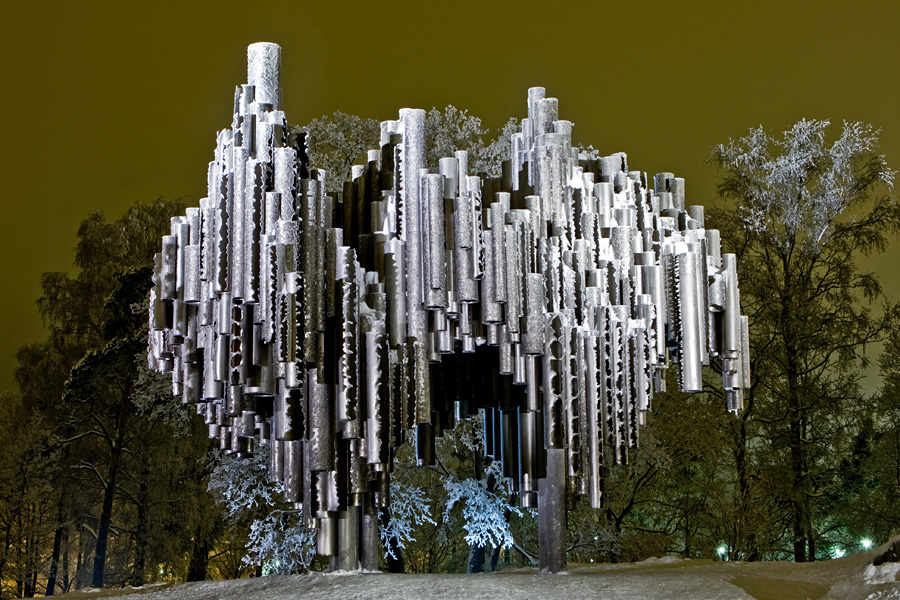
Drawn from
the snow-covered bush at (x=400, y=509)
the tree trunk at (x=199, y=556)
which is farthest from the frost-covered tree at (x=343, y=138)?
the tree trunk at (x=199, y=556)

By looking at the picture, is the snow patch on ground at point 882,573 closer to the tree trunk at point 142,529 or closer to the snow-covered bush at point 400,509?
the snow-covered bush at point 400,509

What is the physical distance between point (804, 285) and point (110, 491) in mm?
14138

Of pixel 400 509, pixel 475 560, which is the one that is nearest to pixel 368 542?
pixel 400 509

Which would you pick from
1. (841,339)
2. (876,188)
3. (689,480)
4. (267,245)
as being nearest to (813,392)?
(841,339)

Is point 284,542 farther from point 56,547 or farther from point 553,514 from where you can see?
point 56,547

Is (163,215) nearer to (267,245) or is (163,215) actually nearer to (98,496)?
(98,496)

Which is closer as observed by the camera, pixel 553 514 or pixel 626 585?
pixel 626 585

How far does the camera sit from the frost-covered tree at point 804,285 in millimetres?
20594

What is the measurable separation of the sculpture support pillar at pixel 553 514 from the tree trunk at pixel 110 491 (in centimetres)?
1332

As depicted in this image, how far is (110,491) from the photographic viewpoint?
856 inches

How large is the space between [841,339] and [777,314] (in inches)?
52.0

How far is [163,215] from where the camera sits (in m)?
22.8

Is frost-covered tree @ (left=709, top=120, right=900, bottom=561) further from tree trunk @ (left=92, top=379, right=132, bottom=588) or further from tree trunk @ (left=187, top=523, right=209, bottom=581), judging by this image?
tree trunk @ (left=92, top=379, right=132, bottom=588)

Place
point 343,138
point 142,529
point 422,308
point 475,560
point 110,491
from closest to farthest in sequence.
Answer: point 422,308, point 343,138, point 475,560, point 110,491, point 142,529
